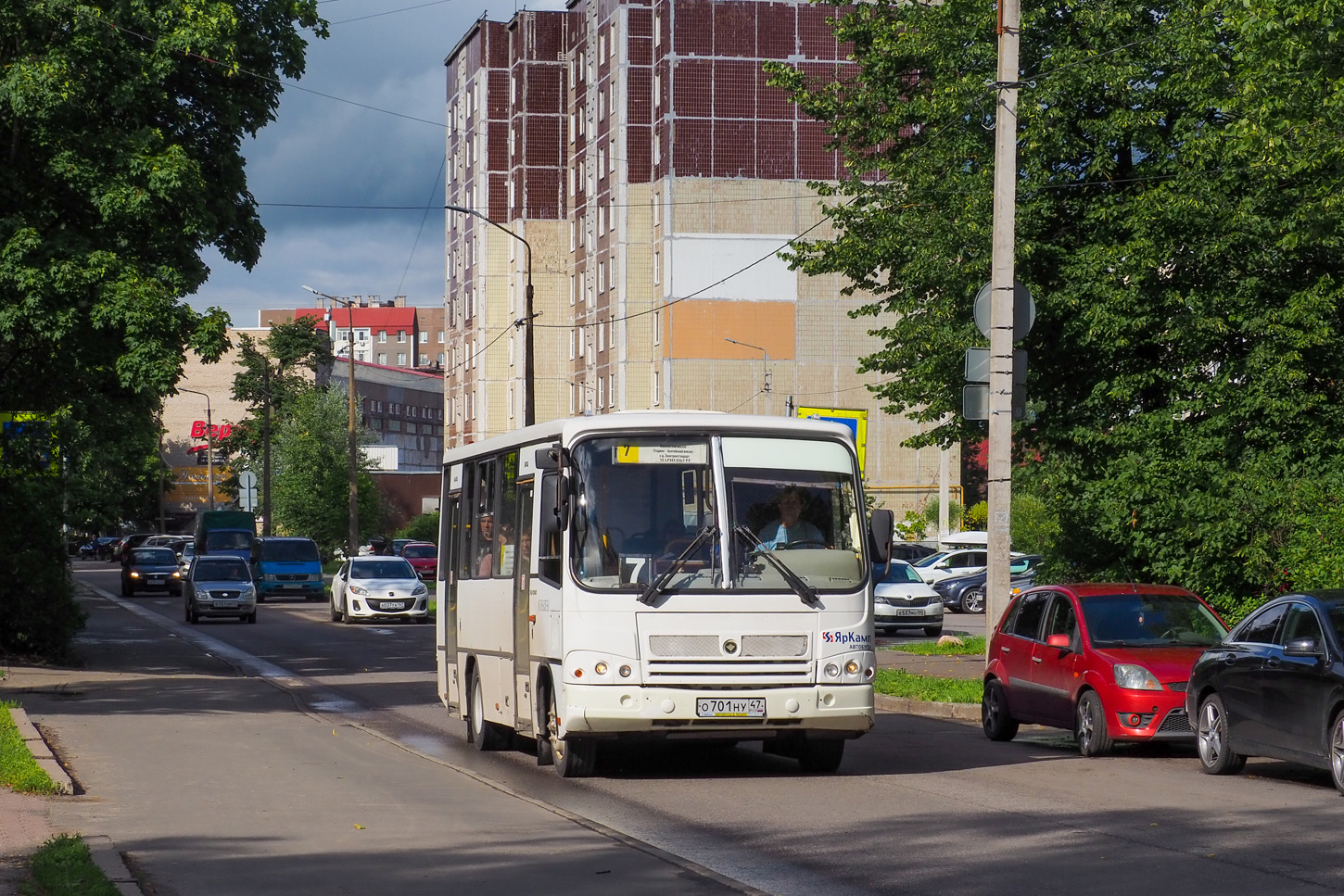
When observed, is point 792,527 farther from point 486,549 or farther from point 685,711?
point 486,549

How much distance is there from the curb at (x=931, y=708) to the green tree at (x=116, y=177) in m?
10.0

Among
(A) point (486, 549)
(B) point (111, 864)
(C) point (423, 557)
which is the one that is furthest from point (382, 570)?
(B) point (111, 864)

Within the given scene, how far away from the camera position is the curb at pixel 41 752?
38.3 feet

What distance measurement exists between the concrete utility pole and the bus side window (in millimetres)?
7741

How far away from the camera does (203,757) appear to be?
13992mm

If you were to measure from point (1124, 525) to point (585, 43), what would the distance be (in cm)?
6713

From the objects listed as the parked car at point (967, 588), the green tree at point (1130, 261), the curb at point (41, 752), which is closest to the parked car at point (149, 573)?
the parked car at point (967, 588)

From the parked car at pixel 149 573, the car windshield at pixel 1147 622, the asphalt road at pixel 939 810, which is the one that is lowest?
the parked car at pixel 149 573

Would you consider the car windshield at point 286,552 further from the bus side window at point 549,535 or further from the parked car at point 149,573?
the bus side window at point 549,535

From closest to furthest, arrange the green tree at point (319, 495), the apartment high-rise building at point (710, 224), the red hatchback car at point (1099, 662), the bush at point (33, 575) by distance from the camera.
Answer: the red hatchback car at point (1099, 662), the bush at point (33, 575), the green tree at point (319, 495), the apartment high-rise building at point (710, 224)

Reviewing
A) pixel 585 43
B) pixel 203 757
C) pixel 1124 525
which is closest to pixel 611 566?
pixel 203 757

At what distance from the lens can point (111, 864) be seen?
28.1 ft

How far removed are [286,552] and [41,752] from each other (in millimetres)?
43371

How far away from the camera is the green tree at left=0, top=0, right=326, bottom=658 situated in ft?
72.7
